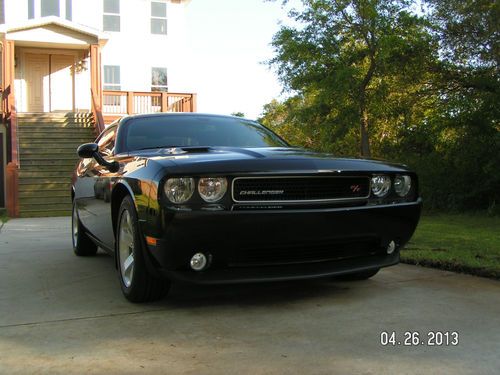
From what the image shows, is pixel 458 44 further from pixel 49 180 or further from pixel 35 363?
pixel 35 363

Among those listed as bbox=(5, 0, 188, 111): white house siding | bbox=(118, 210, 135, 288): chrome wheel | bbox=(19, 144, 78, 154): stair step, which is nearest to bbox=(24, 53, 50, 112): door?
bbox=(5, 0, 188, 111): white house siding

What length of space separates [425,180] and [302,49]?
4432 millimetres

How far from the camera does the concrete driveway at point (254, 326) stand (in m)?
2.72

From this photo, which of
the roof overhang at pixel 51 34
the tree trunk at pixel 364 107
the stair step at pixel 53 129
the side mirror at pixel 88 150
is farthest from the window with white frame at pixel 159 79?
the side mirror at pixel 88 150

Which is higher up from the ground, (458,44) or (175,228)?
(458,44)

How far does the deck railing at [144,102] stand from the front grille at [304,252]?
48.0 ft

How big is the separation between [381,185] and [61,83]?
57.6ft

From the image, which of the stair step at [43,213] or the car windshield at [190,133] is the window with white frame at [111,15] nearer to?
the stair step at [43,213]

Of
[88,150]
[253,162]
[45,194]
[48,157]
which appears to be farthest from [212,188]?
[48,157]

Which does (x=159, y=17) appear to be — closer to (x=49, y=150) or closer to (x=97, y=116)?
(x=97, y=116)

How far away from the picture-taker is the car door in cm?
452

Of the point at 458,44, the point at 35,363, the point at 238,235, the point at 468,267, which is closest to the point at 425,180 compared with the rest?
the point at 458,44

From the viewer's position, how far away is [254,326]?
10.8 feet

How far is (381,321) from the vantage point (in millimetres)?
3369
